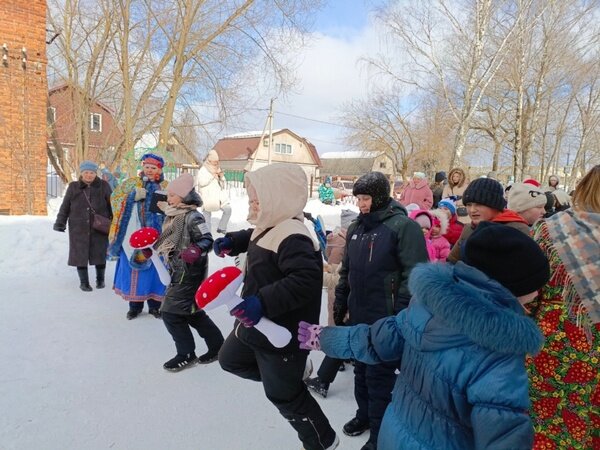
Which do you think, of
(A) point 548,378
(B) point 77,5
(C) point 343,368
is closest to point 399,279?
(A) point 548,378

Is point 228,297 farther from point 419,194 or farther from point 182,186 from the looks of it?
point 419,194

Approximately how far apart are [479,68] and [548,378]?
45.0 ft

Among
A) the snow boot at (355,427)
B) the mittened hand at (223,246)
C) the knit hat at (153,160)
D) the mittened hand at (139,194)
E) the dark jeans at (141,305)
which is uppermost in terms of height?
the knit hat at (153,160)

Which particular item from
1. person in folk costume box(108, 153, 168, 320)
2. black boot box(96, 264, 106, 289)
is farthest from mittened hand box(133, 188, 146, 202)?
black boot box(96, 264, 106, 289)

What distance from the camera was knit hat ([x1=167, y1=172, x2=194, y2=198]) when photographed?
135 inches

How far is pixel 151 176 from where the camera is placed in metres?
4.41

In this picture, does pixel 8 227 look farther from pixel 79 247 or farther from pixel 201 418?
pixel 201 418

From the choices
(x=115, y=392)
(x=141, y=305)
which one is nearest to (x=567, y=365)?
(x=115, y=392)

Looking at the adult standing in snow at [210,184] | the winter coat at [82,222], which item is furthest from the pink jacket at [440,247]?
the adult standing in snow at [210,184]

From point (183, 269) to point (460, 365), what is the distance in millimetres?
2530

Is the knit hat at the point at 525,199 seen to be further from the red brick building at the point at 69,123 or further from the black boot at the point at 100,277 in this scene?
the red brick building at the point at 69,123

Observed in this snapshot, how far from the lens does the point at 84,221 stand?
5508 millimetres

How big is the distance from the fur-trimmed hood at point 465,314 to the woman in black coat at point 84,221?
506 centimetres

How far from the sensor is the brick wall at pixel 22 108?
973cm
